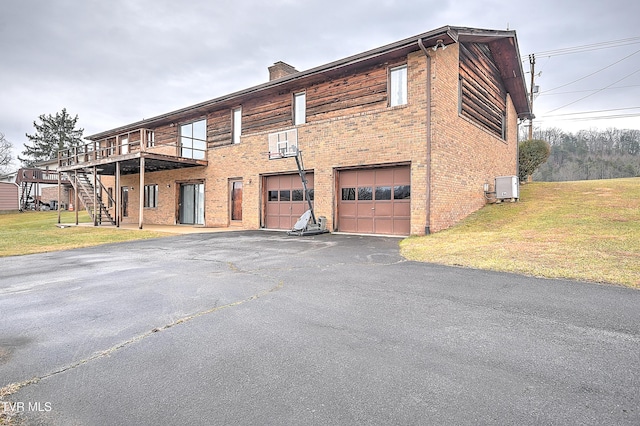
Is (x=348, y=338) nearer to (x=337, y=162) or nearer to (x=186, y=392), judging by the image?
(x=186, y=392)

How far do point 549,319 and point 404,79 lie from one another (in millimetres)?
9987

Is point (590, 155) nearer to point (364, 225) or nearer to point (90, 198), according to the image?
point (364, 225)

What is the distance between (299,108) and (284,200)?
4235mm

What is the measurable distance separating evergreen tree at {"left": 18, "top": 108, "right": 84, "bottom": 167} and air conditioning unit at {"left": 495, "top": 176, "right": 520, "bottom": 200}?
5647cm

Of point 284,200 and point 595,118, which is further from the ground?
point 595,118

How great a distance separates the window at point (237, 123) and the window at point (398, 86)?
835 cm

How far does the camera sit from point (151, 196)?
21.1 m

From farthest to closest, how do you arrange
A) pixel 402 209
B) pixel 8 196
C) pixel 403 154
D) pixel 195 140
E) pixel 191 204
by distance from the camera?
pixel 8 196 → pixel 191 204 → pixel 195 140 → pixel 402 209 → pixel 403 154

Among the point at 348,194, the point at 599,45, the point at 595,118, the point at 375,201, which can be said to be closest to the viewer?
the point at 375,201

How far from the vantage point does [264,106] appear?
15414 millimetres

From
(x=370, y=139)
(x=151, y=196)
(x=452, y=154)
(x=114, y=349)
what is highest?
(x=370, y=139)

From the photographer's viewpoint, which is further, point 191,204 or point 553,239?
point 191,204

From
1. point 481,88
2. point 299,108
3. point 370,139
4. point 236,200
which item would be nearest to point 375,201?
point 370,139

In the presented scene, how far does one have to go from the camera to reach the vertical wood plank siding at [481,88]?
12.8m
